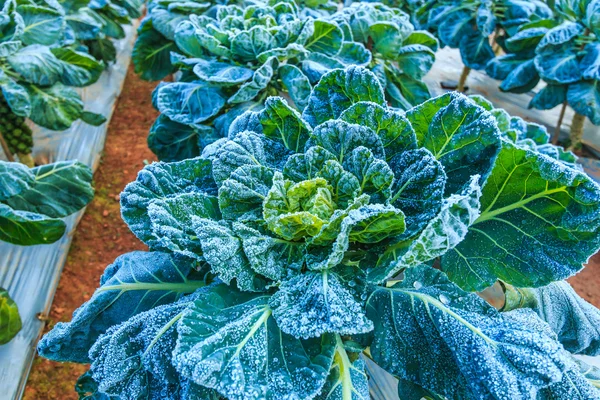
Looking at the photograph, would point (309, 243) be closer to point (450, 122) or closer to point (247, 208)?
point (247, 208)

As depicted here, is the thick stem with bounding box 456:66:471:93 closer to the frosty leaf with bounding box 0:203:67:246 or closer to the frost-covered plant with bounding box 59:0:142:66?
the frost-covered plant with bounding box 59:0:142:66

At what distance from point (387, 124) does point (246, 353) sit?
59 centimetres

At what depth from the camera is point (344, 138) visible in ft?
3.49

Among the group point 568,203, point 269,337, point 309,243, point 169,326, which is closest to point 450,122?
point 568,203

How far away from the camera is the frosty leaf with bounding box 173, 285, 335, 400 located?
2.76ft

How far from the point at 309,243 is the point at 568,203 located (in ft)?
1.85

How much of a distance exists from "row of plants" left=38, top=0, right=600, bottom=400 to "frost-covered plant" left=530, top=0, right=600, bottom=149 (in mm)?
2569

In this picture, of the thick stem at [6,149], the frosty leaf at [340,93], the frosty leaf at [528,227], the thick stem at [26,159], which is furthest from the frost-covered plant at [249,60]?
the thick stem at [26,159]

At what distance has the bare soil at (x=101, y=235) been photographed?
271 centimetres

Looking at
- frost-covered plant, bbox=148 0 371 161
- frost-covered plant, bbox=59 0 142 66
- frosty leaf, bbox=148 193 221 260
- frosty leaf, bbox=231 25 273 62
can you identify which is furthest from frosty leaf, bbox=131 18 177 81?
frosty leaf, bbox=148 193 221 260

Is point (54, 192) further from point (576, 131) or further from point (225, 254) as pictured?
point (576, 131)

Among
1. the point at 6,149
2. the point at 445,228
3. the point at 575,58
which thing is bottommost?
the point at 6,149

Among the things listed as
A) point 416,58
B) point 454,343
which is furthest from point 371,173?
point 416,58

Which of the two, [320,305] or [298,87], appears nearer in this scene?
[320,305]
